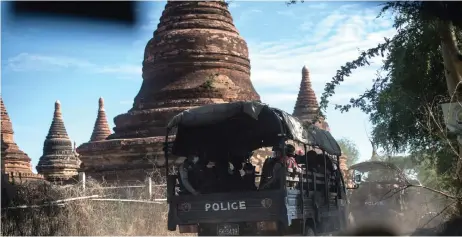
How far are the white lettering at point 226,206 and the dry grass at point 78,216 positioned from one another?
2.76 meters

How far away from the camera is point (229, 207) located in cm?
865

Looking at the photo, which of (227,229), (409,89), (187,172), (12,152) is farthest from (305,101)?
(227,229)

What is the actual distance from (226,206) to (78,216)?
10.1 ft

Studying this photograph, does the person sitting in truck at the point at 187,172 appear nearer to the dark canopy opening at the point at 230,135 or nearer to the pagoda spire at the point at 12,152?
the dark canopy opening at the point at 230,135

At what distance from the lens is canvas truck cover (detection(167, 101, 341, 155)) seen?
8836 mm

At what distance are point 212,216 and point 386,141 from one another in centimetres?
501

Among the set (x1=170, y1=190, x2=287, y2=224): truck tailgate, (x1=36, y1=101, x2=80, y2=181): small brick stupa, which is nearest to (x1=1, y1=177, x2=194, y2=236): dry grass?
(x1=170, y1=190, x2=287, y2=224): truck tailgate

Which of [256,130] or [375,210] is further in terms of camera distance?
[375,210]

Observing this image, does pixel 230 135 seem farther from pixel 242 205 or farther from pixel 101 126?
pixel 101 126

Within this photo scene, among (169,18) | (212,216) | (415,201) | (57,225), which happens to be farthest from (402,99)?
(415,201)

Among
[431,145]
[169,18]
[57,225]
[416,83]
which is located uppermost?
[169,18]

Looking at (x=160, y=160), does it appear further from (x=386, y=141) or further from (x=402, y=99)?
(x=402, y=99)

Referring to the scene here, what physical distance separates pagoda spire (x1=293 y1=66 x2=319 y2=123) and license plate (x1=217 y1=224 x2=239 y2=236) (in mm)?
17148

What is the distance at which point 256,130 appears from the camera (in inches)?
409
